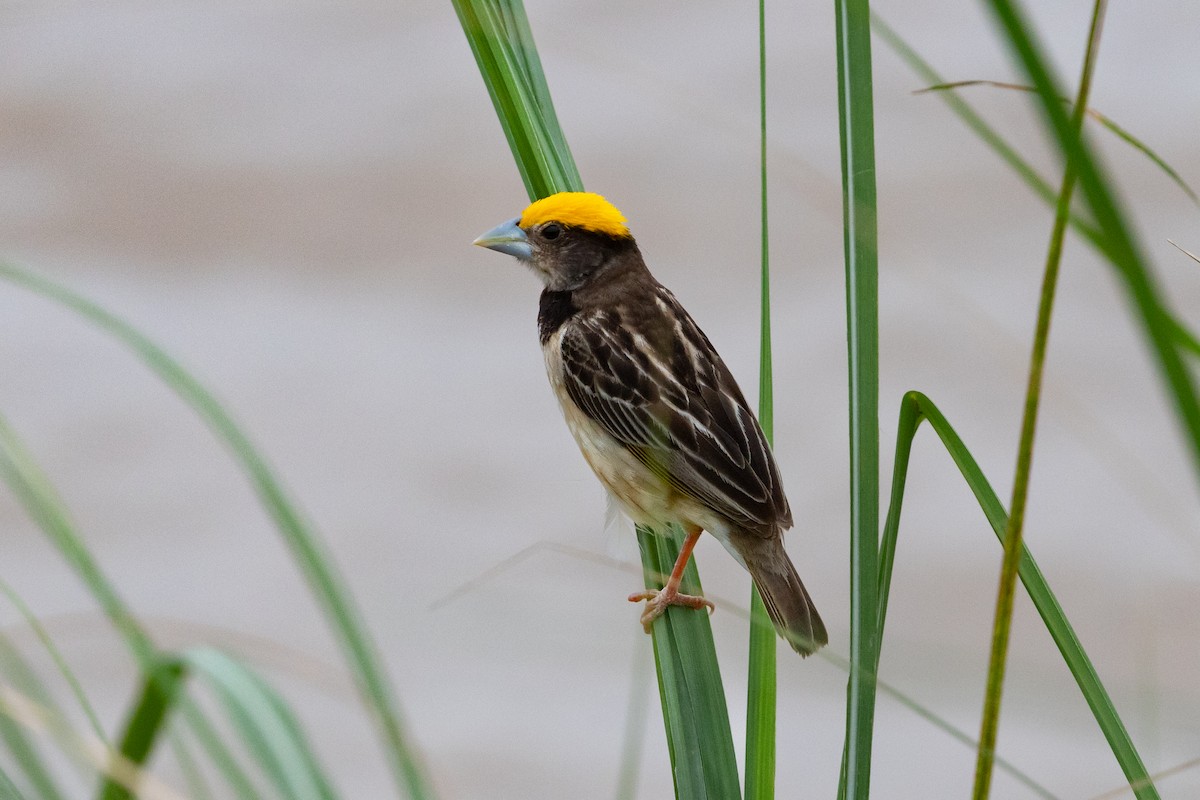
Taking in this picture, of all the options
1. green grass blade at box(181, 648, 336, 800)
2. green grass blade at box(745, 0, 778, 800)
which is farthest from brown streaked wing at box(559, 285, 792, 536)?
green grass blade at box(181, 648, 336, 800)

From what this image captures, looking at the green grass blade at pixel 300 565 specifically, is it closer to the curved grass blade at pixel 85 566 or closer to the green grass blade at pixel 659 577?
the curved grass blade at pixel 85 566

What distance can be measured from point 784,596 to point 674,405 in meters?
0.37

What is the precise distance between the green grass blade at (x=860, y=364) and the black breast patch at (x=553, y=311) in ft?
3.94

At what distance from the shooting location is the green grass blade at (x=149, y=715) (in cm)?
72

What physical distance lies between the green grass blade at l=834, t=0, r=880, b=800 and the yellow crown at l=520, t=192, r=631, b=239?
33.8 inches

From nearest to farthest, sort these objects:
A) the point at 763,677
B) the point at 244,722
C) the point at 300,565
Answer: the point at 244,722, the point at 300,565, the point at 763,677

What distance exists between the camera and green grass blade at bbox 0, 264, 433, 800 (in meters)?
0.79

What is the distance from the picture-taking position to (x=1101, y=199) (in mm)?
535

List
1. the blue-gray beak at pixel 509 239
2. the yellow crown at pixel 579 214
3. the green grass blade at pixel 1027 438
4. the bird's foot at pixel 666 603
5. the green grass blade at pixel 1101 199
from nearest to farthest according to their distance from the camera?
the green grass blade at pixel 1101 199
the green grass blade at pixel 1027 438
the bird's foot at pixel 666 603
the yellow crown at pixel 579 214
the blue-gray beak at pixel 509 239

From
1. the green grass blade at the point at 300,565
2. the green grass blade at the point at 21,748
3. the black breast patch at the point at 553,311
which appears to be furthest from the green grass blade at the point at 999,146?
the black breast patch at the point at 553,311

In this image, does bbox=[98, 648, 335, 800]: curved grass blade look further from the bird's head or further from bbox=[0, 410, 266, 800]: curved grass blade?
the bird's head

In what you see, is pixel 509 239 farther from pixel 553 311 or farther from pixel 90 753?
pixel 90 753

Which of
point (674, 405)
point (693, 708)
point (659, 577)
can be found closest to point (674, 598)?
point (659, 577)

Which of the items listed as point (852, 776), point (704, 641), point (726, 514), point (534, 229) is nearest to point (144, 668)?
point (852, 776)
